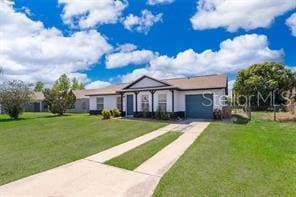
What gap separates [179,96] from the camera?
22625mm

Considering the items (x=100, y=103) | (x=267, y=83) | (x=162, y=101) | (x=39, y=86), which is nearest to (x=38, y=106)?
(x=100, y=103)

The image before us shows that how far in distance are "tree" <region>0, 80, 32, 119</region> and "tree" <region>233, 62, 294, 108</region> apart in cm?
3127

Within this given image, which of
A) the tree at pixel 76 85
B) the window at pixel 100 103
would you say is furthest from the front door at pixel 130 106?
the tree at pixel 76 85

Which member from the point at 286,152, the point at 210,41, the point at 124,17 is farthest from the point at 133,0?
the point at 286,152

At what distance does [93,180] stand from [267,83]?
39.5 meters

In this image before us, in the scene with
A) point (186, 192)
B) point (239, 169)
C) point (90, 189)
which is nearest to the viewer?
point (186, 192)

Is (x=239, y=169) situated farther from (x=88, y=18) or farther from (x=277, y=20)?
(x=277, y=20)

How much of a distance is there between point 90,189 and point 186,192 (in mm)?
2119

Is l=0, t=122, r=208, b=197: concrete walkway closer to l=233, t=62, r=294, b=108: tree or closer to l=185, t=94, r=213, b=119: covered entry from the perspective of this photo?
l=185, t=94, r=213, b=119: covered entry

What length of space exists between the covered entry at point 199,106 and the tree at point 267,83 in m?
21.0

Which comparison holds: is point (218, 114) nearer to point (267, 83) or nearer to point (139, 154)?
point (139, 154)

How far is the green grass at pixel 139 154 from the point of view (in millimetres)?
7754

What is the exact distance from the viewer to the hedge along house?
2105 centimetres

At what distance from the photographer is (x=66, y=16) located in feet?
57.8
